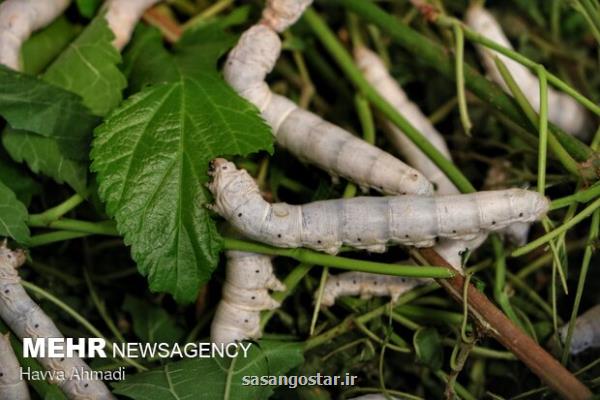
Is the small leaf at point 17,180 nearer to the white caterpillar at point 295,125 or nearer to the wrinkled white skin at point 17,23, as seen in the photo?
the wrinkled white skin at point 17,23

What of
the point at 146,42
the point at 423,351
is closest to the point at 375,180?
the point at 423,351

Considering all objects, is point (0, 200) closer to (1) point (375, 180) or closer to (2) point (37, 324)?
(2) point (37, 324)

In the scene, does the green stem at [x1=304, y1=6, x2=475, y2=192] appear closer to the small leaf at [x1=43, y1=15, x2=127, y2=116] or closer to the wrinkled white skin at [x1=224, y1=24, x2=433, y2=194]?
the wrinkled white skin at [x1=224, y1=24, x2=433, y2=194]


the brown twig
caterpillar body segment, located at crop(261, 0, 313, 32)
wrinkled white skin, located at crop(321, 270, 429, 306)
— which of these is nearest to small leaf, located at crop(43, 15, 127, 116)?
caterpillar body segment, located at crop(261, 0, 313, 32)

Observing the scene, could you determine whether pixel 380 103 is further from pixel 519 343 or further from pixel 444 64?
pixel 519 343

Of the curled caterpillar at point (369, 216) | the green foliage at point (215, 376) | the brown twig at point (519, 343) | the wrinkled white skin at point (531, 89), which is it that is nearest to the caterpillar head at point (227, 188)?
the curled caterpillar at point (369, 216)

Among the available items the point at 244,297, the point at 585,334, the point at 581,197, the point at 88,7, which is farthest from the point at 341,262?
the point at 88,7

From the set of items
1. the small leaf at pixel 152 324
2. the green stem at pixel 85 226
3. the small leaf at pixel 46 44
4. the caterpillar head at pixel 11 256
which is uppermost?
the small leaf at pixel 46 44
